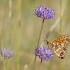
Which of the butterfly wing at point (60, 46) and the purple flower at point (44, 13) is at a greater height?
the purple flower at point (44, 13)

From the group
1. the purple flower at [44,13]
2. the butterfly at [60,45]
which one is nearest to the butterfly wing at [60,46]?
the butterfly at [60,45]

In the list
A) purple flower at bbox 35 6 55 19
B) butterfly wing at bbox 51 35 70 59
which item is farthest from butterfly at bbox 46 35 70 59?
purple flower at bbox 35 6 55 19

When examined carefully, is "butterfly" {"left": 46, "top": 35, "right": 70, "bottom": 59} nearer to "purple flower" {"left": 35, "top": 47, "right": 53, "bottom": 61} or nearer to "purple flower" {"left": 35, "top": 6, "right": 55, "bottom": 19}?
"purple flower" {"left": 35, "top": 47, "right": 53, "bottom": 61}

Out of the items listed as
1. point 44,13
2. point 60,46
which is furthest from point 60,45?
point 44,13

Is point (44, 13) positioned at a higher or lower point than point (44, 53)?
higher

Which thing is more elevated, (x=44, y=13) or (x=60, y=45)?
(x=44, y=13)

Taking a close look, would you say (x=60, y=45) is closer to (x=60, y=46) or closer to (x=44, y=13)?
(x=60, y=46)

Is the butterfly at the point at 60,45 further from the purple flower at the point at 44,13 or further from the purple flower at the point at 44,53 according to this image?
the purple flower at the point at 44,13

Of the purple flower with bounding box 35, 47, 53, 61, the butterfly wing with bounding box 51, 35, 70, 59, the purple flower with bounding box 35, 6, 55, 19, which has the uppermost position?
the purple flower with bounding box 35, 6, 55, 19

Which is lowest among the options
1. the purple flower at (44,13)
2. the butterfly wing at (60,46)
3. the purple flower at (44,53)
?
the purple flower at (44,53)
